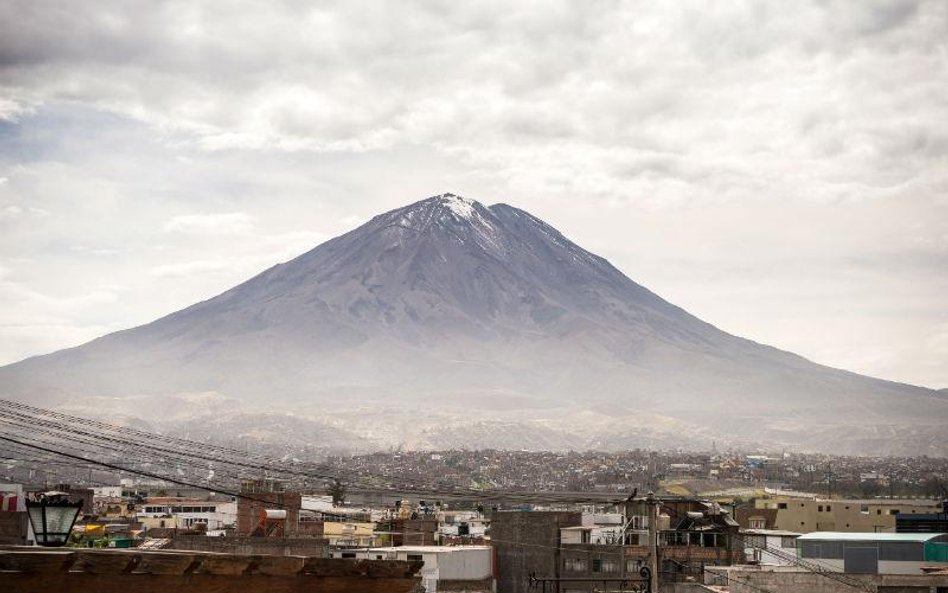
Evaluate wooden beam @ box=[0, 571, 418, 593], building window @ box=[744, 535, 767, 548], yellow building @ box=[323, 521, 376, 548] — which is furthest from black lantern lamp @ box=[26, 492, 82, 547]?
building window @ box=[744, 535, 767, 548]

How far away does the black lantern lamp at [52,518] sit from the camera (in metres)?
19.2

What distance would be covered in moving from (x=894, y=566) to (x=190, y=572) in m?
45.3

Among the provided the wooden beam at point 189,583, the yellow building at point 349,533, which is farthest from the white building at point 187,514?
the wooden beam at point 189,583

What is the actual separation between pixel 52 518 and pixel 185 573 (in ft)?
11.5

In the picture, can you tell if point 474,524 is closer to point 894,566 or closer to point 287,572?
point 894,566

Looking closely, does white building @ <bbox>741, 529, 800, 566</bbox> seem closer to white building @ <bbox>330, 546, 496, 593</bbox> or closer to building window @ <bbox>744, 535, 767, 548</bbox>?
building window @ <bbox>744, 535, 767, 548</bbox>

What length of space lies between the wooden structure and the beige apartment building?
9212cm

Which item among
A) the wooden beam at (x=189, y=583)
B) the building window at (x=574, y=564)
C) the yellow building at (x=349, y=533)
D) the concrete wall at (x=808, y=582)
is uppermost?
the wooden beam at (x=189, y=583)

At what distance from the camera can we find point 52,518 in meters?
19.3

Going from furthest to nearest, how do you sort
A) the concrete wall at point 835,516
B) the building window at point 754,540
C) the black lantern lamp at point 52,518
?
the concrete wall at point 835,516
the building window at point 754,540
the black lantern lamp at point 52,518

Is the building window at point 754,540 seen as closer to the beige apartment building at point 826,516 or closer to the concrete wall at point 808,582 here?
the concrete wall at point 808,582

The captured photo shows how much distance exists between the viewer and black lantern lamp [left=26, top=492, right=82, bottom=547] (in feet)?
63.0

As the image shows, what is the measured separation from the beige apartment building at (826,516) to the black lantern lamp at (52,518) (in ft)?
301

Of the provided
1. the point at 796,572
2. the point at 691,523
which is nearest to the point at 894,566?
the point at 796,572
